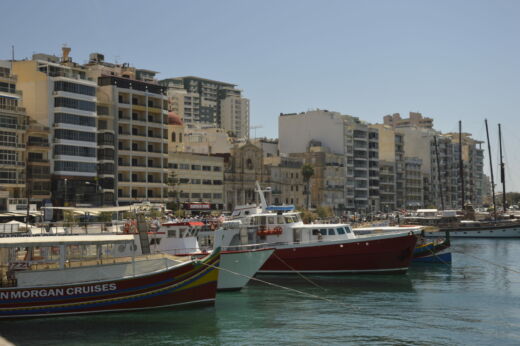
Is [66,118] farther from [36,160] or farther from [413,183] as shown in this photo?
[413,183]

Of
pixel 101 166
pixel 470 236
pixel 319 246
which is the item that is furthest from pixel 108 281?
pixel 470 236

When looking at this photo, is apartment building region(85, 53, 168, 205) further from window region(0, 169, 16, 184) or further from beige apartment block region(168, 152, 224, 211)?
window region(0, 169, 16, 184)

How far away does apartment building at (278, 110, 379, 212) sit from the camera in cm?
14100

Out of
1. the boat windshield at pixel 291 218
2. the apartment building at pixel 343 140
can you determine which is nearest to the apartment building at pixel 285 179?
the apartment building at pixel 343 140

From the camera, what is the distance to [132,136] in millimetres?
92812

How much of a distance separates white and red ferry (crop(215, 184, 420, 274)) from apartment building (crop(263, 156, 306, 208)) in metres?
67.9

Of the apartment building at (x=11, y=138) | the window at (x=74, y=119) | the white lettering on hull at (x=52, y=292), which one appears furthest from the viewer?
the window at (x=74, y=119)

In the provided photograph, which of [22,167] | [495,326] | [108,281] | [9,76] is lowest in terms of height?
[495,326]

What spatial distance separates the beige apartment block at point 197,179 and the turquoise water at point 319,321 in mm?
54001

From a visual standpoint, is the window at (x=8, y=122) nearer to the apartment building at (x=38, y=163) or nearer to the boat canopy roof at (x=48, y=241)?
the apartment building at (x=38, y=163)

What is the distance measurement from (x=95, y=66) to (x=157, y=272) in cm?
6474

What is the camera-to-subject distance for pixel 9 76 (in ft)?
255

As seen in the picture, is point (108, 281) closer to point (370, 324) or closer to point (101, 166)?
point (370, 324)

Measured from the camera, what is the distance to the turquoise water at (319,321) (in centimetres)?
3120
